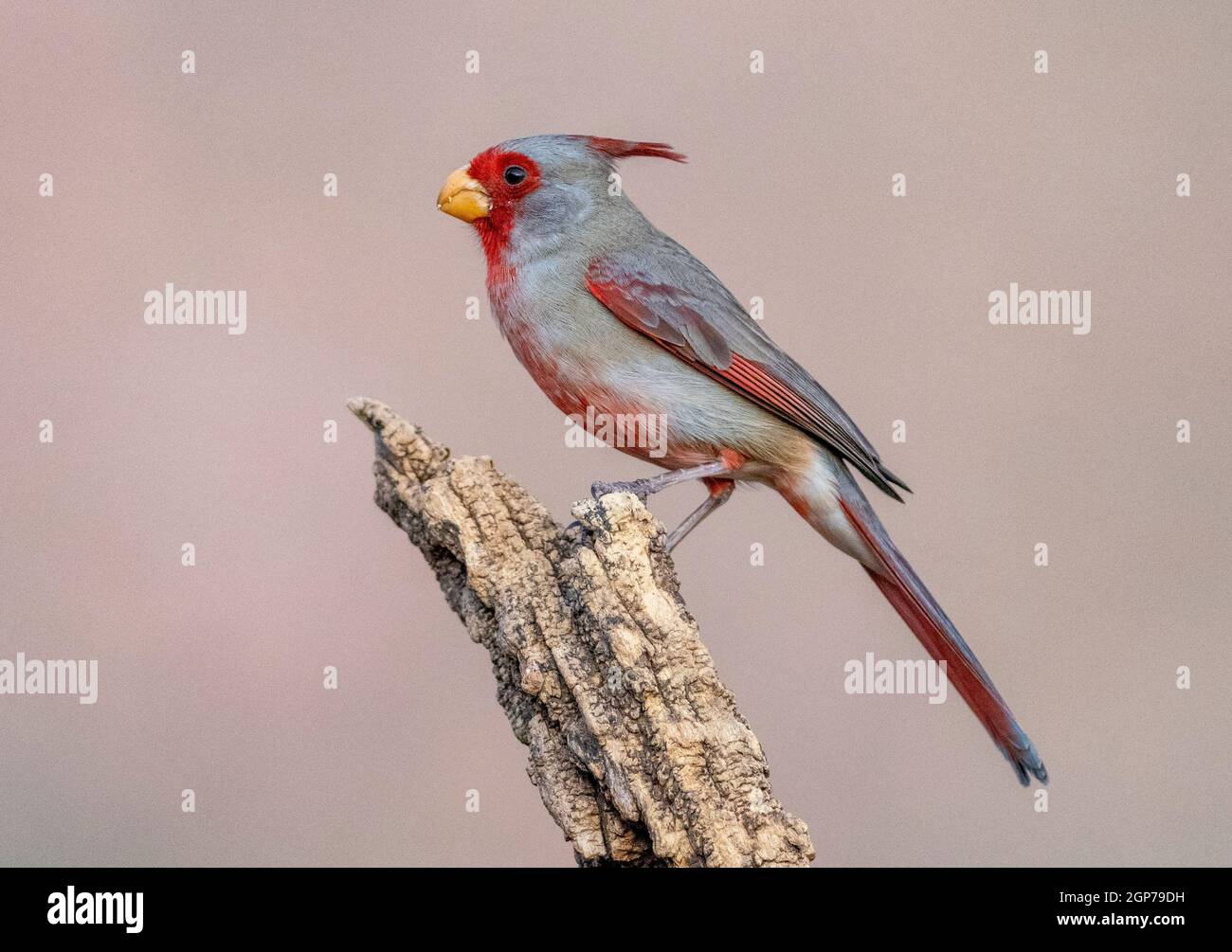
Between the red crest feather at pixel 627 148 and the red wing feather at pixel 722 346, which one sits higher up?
the red crest feather at pixel 627 148

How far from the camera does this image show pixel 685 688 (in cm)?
340

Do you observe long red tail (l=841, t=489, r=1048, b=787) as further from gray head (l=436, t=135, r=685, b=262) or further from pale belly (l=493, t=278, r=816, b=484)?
gray head (l=436, t=135, r=685, b=262)

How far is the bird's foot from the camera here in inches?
156

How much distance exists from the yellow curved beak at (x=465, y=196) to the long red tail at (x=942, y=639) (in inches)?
65.6

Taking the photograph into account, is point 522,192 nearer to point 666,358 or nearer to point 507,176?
point 507,176

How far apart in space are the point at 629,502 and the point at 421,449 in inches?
37.4

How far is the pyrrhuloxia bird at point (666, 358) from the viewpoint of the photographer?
4.40 m

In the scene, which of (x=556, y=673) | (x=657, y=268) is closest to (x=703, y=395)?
(x=657, y=268)

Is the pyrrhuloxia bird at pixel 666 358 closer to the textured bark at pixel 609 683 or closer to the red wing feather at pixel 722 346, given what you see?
the red wing feather at pixel 722 346

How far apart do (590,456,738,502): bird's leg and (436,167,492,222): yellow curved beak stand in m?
1.17

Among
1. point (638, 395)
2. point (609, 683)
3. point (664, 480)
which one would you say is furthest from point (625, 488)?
point (609, 683)

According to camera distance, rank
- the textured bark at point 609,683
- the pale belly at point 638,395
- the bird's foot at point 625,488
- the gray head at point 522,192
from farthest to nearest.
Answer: the gray head at point 522,192, the pale belly at point 638,395, the bird's foot at point 625,488, the textured bark at point 609,683

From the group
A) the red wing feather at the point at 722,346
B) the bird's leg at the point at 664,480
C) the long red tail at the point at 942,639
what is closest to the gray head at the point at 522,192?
the red wing feather at the point at 722,346

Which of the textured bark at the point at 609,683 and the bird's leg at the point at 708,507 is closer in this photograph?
the textured bark at the point at 609,683
